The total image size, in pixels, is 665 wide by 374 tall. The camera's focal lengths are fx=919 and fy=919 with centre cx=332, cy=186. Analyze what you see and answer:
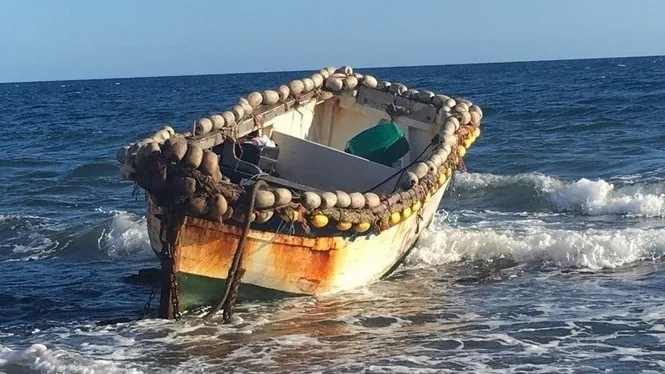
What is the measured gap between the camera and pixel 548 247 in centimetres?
1086

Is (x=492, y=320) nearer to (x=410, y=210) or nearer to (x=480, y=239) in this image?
(x=410, y=210)

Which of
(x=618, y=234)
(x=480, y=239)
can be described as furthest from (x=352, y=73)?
(x=618, y=234)

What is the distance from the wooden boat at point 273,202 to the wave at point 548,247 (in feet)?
3.37

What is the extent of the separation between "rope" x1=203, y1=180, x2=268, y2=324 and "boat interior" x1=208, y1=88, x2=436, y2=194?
1.10 metres

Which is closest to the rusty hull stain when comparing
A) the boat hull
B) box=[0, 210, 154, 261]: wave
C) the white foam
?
the boat hull

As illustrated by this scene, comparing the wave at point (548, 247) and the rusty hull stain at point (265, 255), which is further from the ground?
the rusty hull stain at point (265, 255)

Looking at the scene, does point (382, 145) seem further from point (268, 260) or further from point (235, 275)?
point (235, 275)

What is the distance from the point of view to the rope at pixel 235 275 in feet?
23.6

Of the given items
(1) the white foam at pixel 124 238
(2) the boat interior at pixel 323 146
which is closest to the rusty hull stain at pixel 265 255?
(2) the boat interior at pixel 323 146

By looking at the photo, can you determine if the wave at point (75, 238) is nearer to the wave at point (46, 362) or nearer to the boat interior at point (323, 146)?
the boat interior at point (323, 146)

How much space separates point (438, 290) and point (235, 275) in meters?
2.64

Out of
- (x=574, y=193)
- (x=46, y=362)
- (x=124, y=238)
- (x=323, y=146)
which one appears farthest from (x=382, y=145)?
(x=574, y=193)

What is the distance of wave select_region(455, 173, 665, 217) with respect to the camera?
14.0 meters

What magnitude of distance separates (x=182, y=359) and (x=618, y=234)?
6.36 metres
